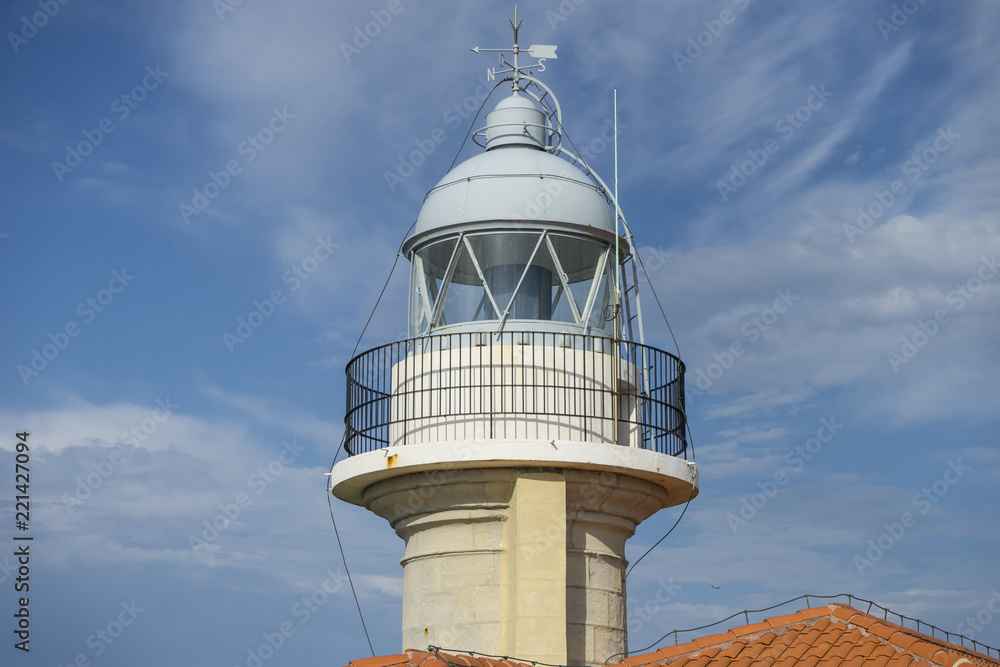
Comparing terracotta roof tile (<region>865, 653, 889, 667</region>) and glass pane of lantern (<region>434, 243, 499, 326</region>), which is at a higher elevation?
glass pane of lantern (<region>434, 243, 499, 326</region>)

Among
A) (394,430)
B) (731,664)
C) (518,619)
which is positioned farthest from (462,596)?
(731,664)

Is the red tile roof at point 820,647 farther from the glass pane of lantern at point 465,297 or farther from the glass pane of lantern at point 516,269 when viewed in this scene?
the glass pane of lantern at point 465,297

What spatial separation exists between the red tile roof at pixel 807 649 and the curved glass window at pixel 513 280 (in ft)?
11.4

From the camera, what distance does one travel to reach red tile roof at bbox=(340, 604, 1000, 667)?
38.1ft

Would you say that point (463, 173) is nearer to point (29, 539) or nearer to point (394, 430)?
point (394, 430)

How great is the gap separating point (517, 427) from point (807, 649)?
11.3 feet

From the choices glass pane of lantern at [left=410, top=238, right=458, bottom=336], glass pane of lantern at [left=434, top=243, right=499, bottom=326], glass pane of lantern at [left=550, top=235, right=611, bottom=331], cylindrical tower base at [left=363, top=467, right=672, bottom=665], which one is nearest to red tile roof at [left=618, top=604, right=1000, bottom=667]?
cylindrical tower base at [left=363, top=467, right=672, bottom=665]

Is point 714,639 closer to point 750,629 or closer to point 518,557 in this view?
point 750,629

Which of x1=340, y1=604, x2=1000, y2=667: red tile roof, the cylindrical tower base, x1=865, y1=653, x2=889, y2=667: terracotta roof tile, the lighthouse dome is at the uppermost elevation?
the lighthouse dome

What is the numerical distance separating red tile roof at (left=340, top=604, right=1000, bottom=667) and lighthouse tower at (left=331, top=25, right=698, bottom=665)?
0.98 m

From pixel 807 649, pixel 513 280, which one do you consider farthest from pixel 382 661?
pixel 513 280

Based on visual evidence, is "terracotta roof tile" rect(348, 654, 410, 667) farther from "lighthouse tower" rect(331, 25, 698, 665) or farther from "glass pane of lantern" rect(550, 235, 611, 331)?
"glass pane of lantern" rect(550, 235, 611, 331)

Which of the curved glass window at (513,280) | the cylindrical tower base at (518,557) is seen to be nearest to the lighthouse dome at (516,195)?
the curved glass window at (513,280)

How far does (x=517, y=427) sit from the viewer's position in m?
13.6
